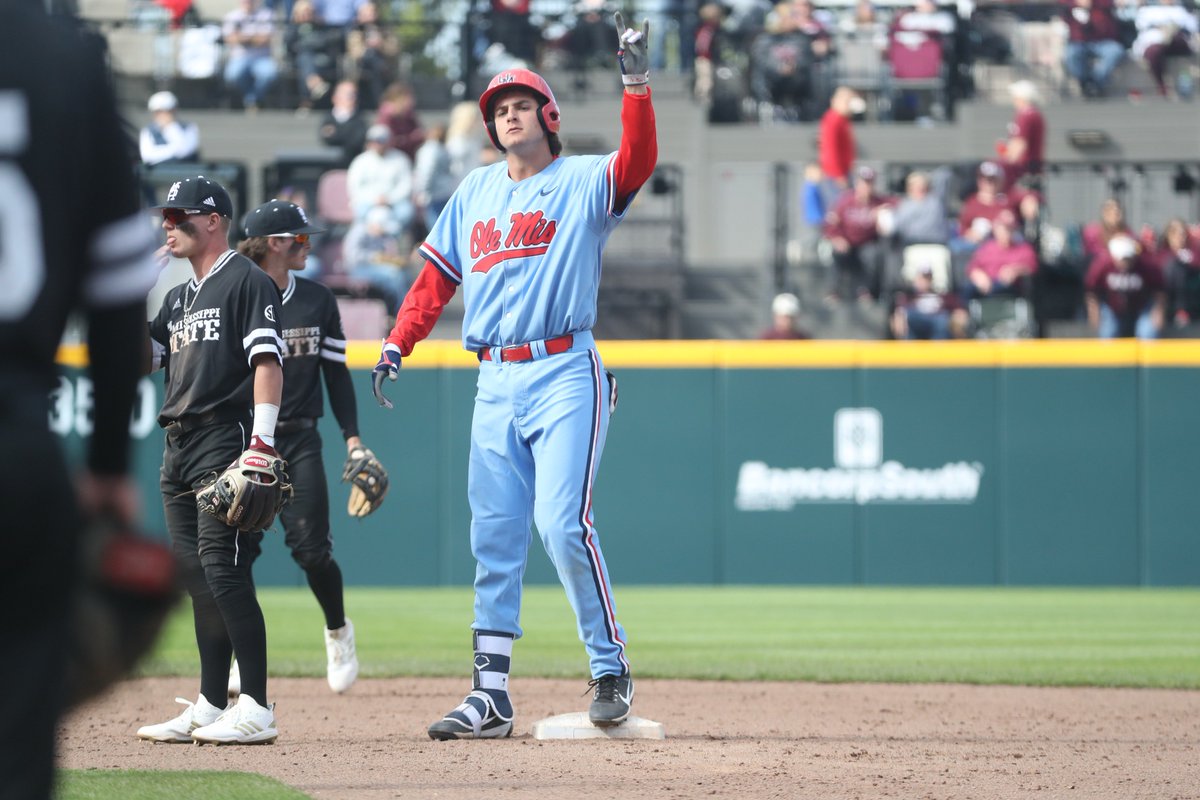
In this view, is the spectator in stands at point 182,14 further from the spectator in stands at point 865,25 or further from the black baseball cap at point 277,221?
the black baseball cap at point 277,221

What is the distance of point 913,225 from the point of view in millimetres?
15328

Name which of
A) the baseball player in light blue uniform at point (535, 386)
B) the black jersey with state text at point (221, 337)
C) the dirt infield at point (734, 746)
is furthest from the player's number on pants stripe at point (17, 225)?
the baseball player in light blue uniform at point (535, 386)

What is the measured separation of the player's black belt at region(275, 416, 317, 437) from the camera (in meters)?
7.06

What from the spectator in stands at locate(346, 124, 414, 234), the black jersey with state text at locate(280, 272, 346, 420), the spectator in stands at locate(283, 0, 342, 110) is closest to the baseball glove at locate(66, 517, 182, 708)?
the black jersey with state text at locate(280, 272, 346, 420)

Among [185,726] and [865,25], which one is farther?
[865,25]

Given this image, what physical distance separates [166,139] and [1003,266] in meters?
7.91

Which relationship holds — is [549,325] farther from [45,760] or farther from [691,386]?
[691,386]

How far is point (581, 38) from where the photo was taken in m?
19.0

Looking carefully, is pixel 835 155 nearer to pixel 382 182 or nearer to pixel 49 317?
pixel 382 182

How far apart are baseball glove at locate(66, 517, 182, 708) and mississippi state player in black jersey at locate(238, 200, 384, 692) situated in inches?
191

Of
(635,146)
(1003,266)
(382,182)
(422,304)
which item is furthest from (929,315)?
(635,146)

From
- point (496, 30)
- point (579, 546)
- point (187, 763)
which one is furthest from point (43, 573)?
point (496, 30)

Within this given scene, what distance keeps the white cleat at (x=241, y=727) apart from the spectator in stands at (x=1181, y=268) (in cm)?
1126

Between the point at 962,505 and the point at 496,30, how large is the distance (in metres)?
8.37
